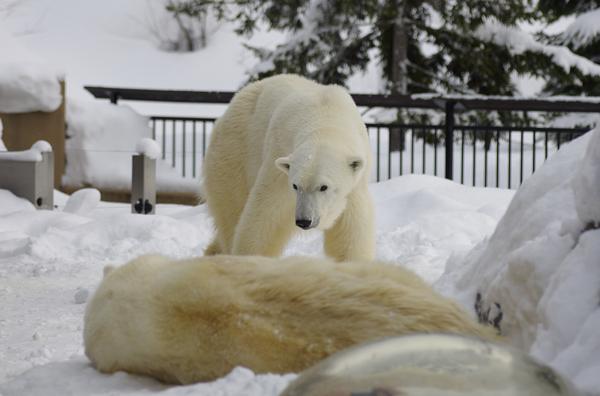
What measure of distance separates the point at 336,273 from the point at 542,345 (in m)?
0.56

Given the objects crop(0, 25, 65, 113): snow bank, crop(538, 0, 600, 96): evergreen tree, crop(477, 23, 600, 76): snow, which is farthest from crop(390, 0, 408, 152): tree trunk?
crop(0, 25, 65, 113): snow bank

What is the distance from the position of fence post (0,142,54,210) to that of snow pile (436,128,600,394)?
597 centimetres

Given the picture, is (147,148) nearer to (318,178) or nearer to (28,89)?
(28,89)

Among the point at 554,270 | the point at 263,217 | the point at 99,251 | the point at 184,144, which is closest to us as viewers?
the point at 554,270

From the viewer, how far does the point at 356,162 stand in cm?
343

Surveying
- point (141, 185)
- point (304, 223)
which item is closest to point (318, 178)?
point (304, 223)

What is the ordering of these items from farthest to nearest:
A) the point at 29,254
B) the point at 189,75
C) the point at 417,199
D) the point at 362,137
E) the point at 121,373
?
the point at 189,75 → the point at 417,199 → the point at 29,254 → the point at 362,137 → the point at 121,373

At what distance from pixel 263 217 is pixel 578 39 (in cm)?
1318

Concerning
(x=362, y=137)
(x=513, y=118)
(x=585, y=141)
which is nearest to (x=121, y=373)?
(x=585, y=141)

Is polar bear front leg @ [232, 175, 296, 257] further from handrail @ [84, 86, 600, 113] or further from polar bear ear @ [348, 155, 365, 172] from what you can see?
handrail @ [84, 86, 600, 113]

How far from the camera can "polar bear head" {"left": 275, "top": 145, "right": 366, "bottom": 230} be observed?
3.28 metres

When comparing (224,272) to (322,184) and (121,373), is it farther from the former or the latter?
(322,184)

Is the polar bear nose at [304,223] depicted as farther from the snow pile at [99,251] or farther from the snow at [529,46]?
the snow at [529,46]

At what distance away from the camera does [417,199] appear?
6.20 m
